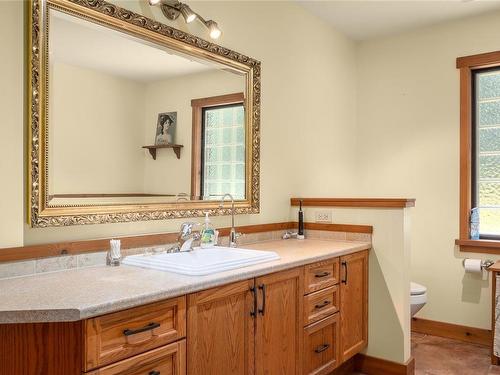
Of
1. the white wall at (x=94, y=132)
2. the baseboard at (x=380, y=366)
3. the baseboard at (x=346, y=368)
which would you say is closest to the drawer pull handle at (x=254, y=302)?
the white wall at (x=94, y=132)

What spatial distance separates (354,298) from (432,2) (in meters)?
2.23

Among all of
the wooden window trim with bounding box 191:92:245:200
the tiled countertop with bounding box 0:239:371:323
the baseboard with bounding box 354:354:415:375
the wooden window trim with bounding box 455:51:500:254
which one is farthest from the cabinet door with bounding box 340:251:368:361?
the wooden window trim with bounding box 455:51:500:254

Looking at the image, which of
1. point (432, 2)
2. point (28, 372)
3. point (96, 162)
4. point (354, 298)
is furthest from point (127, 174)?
point (432, 2)

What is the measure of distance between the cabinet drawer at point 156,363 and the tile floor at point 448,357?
1961 millimetres

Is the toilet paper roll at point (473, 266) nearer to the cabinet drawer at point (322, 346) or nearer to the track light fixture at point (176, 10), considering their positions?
the cabinet drawer at point (322, 346)

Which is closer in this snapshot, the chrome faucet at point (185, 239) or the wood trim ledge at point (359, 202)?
the chrome faucet at point (185, 239)

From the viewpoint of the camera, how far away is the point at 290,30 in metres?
3.23

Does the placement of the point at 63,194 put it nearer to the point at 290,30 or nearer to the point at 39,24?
the point at 39,24

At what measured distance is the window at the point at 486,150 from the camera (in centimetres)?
344

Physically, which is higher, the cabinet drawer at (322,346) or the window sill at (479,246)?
the window sill at (479,246)

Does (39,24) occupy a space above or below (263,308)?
A: above

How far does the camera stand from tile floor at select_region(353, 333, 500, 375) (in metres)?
2.90

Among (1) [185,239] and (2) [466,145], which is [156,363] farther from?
(2) [466,145]

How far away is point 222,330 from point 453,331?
2.54 m
